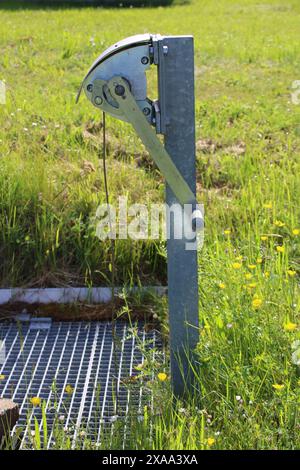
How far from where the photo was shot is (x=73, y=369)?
330cm

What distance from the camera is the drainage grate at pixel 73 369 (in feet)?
9.55

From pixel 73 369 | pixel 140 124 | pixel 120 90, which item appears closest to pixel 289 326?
pixel 140 124

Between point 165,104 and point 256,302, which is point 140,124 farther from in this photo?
point 256,302

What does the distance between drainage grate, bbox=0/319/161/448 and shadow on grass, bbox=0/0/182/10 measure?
11644 mm

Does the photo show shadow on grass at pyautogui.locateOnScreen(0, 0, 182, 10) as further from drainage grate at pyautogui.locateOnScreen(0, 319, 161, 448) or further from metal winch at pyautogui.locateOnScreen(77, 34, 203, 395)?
metal winch at pyautogui.locateOnScreen(77, 34, 203, 395)

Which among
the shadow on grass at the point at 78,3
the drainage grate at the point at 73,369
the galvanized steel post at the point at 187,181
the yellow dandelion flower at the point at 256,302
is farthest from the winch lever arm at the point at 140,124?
the shadow on grass at the point at 78,3

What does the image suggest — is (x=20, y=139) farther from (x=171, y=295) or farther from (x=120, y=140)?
(x=171, y=295)

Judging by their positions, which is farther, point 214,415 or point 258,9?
point 258,9

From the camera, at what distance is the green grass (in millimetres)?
2508

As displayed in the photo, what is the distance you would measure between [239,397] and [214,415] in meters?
0.15

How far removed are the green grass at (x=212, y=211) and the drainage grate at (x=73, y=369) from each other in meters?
0.27

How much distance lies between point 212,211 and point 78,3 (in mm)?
12415
